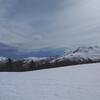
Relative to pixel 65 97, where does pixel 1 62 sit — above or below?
above

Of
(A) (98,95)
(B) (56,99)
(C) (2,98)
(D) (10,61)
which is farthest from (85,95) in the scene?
(D) (10,61)

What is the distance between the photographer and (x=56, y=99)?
3.99m

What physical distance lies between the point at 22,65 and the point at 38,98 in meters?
17.4

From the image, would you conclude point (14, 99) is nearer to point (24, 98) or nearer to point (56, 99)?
point (24, 98)

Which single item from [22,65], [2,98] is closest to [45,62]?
[22,65]

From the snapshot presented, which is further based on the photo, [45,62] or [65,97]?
[45,62]

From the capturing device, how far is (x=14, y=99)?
417 cm

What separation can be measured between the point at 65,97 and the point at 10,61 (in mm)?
17215

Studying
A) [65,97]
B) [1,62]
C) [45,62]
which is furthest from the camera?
[45,62]

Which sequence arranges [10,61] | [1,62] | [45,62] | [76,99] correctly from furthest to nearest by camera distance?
[45,62] < [1,62] < [10,61] < [76,99]

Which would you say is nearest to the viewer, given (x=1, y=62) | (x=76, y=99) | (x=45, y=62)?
(x=76, y=99)

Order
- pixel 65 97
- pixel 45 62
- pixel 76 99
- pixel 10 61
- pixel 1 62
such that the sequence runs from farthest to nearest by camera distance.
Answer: pixel 45 62 → pixel 1 62 → pixel 10 61 → pixel 65 97 → pixel 76 99

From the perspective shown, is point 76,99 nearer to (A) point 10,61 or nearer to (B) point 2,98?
(B) point 2,98

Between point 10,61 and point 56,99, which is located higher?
point 10,61
